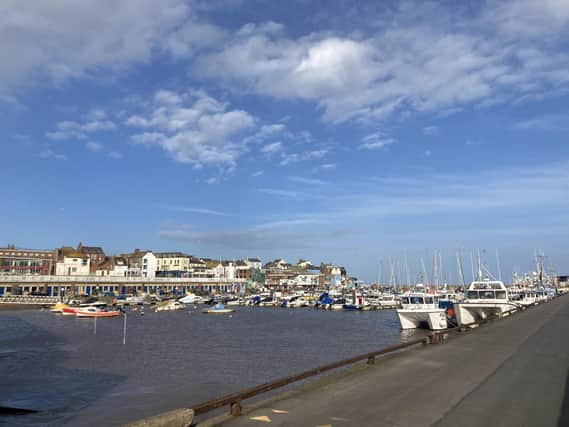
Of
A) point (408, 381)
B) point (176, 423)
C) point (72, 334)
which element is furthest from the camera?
point (72, 334)

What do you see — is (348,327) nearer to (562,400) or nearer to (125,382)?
(125,382)

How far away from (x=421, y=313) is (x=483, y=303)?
22.4 ft

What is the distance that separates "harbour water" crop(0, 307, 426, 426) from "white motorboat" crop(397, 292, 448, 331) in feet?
5.90

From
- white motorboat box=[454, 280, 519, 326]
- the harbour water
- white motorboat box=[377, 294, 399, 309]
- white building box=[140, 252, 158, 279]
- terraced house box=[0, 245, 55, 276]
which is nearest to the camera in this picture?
the harbour water

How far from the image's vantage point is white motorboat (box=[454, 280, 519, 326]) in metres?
50.6

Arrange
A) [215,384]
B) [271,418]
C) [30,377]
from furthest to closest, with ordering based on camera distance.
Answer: [30,377] → [215,384] → [271,418]

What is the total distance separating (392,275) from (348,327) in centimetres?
6243

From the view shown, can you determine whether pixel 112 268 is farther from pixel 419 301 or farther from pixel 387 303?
pixel 419 301

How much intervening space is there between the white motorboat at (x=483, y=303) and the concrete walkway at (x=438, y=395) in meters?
28.5

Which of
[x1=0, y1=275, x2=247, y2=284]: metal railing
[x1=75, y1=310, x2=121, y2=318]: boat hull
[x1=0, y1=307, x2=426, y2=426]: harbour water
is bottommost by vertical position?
[x1=0, y1=307, x2=426, y2=426]: harbour water

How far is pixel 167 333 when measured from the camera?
5644cm

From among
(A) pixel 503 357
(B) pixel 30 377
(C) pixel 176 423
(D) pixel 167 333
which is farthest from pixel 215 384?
(D) pixel 167 333

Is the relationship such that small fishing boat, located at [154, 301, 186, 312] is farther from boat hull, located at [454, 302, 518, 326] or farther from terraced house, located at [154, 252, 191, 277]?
terraced house, located at [154, 252, 191, 277]

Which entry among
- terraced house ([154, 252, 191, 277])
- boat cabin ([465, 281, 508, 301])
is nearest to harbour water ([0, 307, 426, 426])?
boat cabin ([465, 281, 508, 301])
